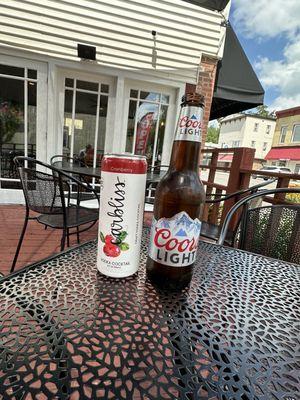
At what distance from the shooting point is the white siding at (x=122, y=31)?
2.97 meters

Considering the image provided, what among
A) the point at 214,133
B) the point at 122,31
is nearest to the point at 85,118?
the point at 122,31

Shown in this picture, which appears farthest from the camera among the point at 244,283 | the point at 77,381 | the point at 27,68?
the point at 27,68

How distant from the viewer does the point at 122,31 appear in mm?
3211

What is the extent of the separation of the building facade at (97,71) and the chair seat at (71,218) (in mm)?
1753

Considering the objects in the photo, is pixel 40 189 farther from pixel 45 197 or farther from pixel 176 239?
pixel 176 239

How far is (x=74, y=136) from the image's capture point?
11.5 ft

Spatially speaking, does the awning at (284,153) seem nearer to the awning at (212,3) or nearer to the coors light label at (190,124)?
the awning at (212,3)

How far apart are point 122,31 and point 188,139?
3.48 meters

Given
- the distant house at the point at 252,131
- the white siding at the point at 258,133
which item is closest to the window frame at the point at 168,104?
the distant house at the point at 252,131

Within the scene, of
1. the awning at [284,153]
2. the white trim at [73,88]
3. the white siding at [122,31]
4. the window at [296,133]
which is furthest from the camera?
the awning at [284,153]

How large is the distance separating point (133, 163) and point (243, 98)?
352cm

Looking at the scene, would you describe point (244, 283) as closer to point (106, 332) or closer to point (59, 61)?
point (106, 332)

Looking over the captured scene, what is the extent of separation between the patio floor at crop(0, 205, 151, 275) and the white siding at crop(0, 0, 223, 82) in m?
2.16

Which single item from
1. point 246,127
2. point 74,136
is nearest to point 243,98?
point 74,136
